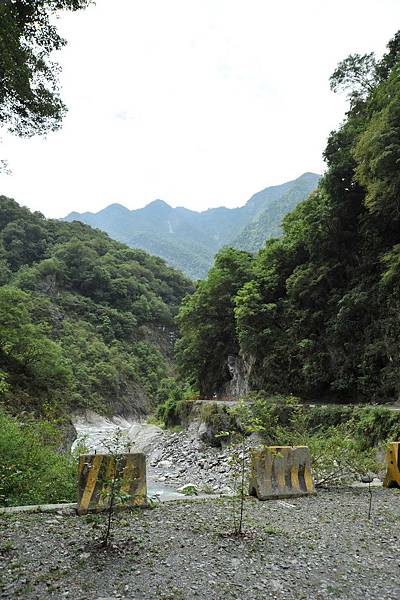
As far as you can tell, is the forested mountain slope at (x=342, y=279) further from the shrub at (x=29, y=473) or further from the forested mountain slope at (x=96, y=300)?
the forested mountain slope at (x=96, y=300)

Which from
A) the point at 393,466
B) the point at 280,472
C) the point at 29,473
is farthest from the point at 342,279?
the point at 29,473

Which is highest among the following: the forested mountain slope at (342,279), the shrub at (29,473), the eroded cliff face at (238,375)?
the forested mountain slope at (342,279)

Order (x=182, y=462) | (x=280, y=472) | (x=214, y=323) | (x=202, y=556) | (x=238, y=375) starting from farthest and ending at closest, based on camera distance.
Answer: (x=214, y=323), (x=238, y=375), (x=182, y=462), (x=280, y=472), (x=202, y=556)

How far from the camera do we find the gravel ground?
3180mm

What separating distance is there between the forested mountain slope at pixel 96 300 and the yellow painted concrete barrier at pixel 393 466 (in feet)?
121

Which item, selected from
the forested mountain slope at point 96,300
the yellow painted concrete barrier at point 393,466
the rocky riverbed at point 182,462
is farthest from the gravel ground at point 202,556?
the forested mountain slope at point 96,300

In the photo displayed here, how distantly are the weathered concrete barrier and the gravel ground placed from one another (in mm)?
775

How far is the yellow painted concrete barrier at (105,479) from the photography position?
5.12 metres

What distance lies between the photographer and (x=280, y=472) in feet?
21.6

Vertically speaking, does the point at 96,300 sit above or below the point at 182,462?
above

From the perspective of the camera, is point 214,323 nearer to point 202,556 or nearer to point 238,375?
point 238,375

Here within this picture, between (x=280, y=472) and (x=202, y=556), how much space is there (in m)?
3.03

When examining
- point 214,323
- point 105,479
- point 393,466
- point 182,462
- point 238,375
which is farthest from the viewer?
point 214,323

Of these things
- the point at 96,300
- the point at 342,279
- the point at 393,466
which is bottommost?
the point at 393,466
